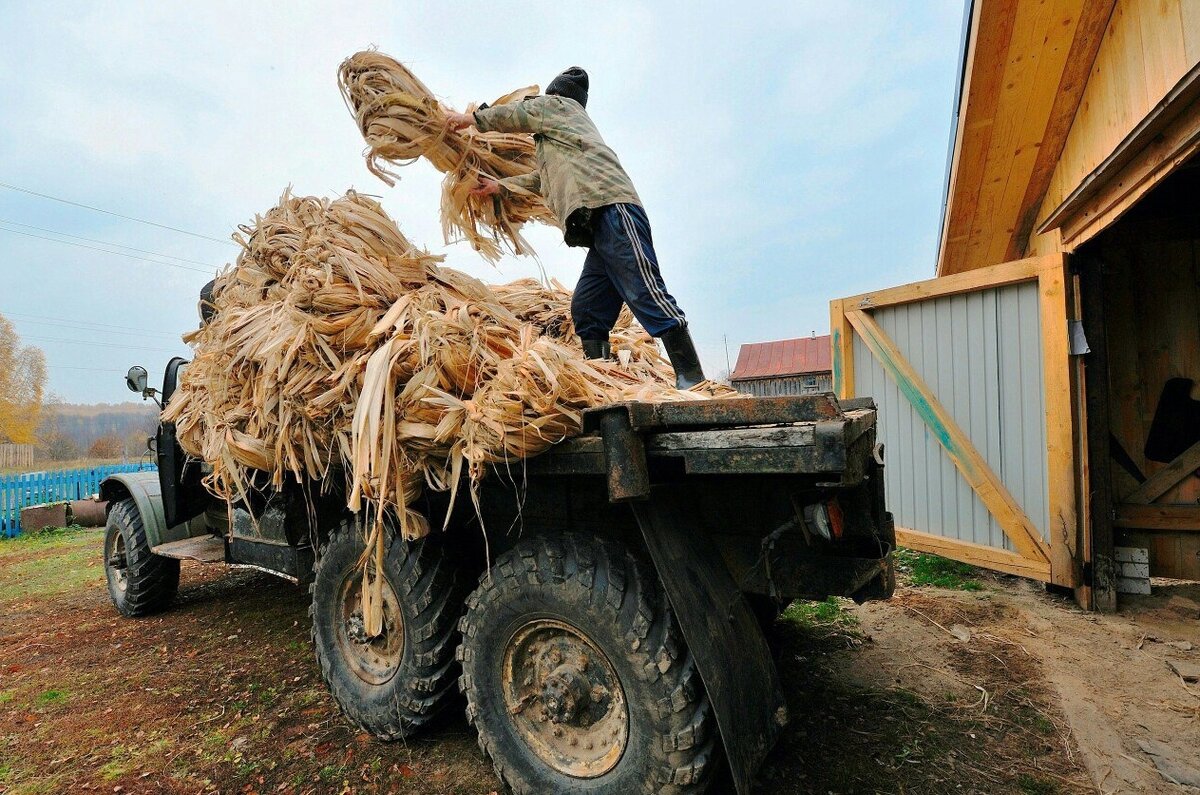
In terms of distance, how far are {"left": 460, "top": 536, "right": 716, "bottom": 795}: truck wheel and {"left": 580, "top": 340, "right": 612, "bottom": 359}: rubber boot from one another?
1.16m

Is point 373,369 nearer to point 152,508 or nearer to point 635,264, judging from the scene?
point 635,264

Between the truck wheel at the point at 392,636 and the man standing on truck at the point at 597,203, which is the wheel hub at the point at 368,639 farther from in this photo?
the man standing on truck at the point at 597,203

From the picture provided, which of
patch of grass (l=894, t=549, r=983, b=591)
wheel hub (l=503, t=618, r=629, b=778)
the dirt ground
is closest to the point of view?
wheel hub (l=503, t=618, r=629, b=778)

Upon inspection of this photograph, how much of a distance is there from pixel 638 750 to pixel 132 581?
473cm

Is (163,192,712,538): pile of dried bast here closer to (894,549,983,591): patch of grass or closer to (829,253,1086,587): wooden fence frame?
(829,253,1086,587): wooden fence frame

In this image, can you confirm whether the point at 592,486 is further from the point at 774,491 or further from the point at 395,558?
the point at 395,558

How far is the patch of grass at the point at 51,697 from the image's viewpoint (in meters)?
3.23

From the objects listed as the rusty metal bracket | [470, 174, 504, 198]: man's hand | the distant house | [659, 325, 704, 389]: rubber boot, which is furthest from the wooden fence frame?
the distant house

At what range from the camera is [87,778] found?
2.46 m

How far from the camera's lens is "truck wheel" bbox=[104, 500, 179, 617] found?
4.64 m

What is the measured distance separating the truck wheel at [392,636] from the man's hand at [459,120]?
6.79ft

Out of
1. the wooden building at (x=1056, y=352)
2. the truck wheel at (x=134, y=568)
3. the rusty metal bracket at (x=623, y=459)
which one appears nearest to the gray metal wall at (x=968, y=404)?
the wooden building at (x=1056, y=352)

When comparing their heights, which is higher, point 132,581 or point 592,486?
point 592,486

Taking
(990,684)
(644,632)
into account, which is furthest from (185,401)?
(990,684)
